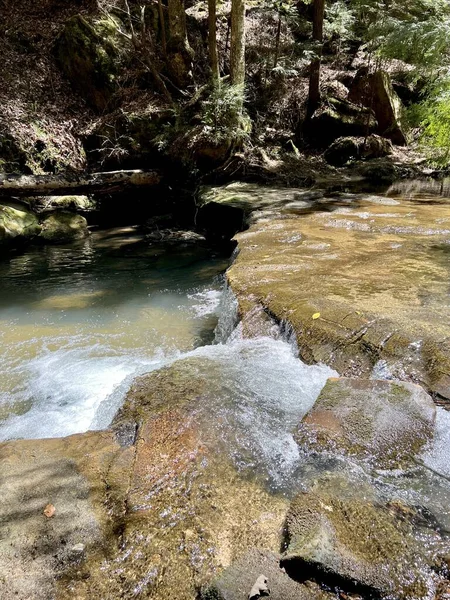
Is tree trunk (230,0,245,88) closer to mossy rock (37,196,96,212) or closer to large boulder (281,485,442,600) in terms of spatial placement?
mossy rock (37,196,96,212)

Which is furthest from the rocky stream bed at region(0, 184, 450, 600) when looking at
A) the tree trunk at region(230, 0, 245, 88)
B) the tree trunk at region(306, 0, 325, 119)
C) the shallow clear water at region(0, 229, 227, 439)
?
the tree trunk at region(306, 0, 325, 119)

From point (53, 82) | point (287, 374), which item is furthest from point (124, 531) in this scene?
point (53, 82)

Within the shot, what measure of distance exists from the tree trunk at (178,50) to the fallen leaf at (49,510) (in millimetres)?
13190

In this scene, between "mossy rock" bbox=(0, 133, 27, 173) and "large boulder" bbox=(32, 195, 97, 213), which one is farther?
"large boulder" bbox=(32, 195, 97, 213)

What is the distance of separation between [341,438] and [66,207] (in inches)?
430

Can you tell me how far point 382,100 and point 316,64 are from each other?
125 inches

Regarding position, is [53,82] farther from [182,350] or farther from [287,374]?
[287,374]

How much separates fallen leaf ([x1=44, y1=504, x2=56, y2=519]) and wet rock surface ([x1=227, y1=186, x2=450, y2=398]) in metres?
2.22

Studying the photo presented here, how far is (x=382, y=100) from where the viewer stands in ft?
48.2

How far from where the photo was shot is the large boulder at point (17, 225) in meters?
9.27

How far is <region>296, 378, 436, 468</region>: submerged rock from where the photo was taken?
230cm

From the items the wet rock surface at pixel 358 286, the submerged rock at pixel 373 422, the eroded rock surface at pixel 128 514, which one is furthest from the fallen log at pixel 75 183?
the submerged rock at pixel 373 422

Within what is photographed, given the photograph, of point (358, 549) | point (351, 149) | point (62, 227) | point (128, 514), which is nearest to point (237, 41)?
→ point (351, 149)

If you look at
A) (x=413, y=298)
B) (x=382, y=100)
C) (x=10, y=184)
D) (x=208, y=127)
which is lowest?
(x=413, y=298)
